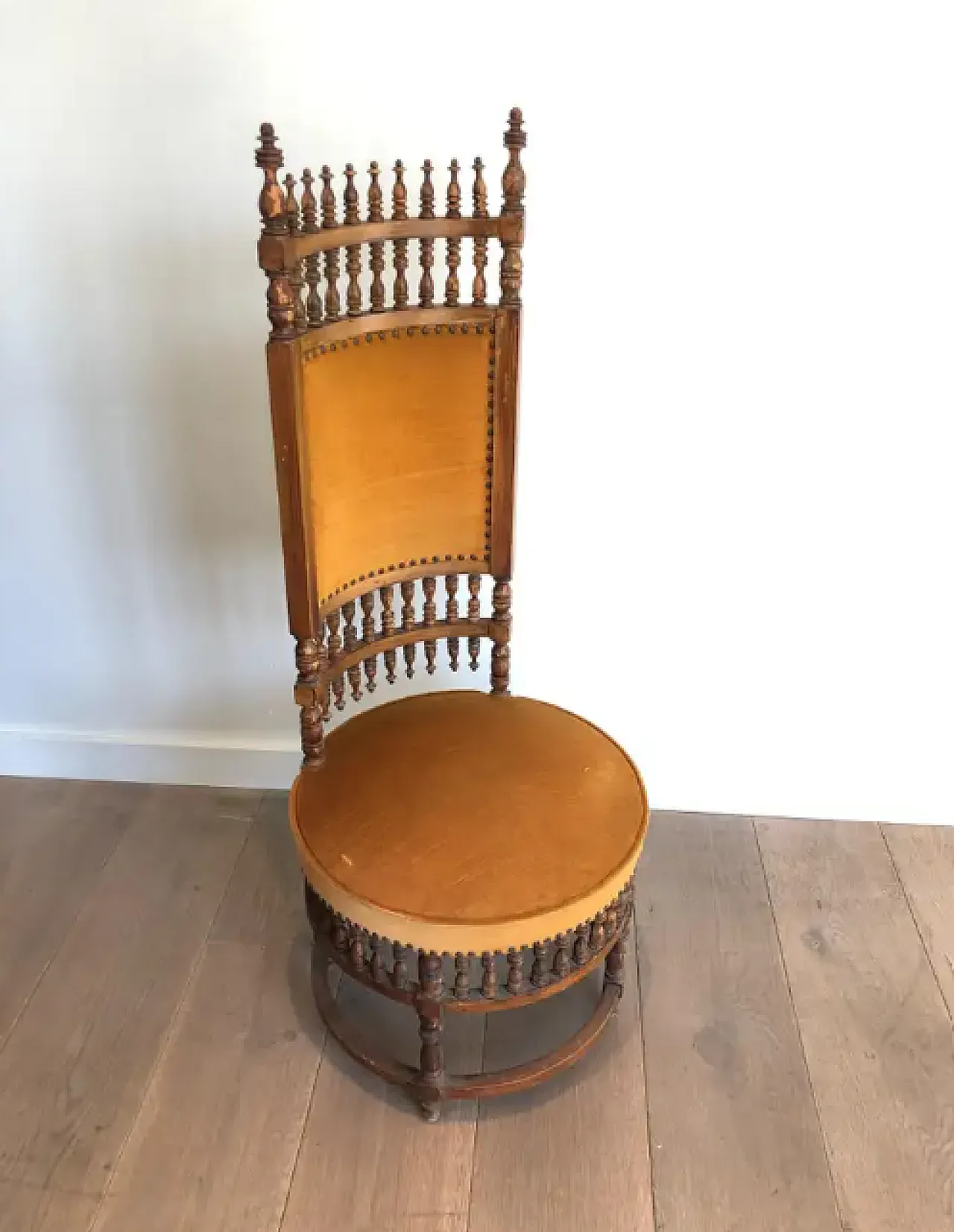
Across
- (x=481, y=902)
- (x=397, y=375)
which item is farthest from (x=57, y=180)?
(x=481, y=902)

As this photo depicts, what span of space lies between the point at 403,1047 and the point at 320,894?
40 centimetres

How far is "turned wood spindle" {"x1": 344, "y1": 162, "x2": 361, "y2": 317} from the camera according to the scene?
1.34 meters

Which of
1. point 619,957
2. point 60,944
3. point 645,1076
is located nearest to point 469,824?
point 619,957

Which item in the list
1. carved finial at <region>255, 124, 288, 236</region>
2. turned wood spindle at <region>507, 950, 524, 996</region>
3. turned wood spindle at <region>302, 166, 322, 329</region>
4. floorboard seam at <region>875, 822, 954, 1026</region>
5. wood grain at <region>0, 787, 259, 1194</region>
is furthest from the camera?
floorboard seam at <region>875, 822, 954, 1026</region>

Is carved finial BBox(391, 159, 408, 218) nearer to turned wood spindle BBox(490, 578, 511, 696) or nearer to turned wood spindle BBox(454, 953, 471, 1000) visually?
turned wood spindle BBox(490, 578, 511, 696)

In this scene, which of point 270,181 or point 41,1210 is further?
point 41,1210

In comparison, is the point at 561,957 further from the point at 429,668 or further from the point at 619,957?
the point at 429,668

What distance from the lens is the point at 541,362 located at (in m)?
1.78

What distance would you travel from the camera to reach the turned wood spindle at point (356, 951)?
1.43 metres

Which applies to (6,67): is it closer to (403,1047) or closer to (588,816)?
(588,816)

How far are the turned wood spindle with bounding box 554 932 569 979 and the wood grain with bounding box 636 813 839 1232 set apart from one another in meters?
0.30

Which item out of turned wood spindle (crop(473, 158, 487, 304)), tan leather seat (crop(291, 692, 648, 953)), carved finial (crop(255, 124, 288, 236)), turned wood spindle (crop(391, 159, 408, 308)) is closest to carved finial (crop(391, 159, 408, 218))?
turned wood spindle (crop(391, 159, 408, 308))

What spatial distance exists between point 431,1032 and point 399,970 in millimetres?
111

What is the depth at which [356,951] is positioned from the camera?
1460 millimetres
